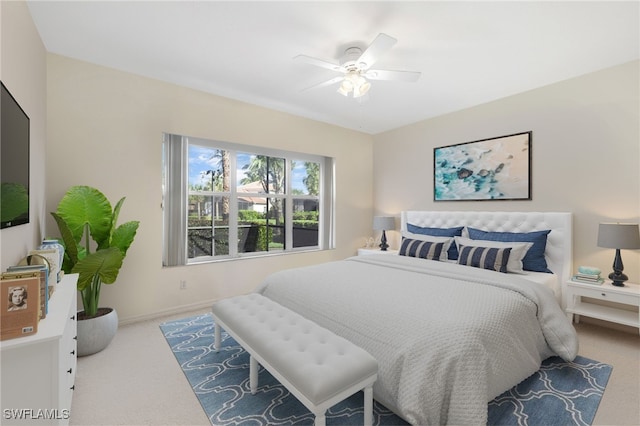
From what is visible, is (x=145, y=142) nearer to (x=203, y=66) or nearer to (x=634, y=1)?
(x=203, y=66)

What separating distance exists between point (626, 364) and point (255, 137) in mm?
4297

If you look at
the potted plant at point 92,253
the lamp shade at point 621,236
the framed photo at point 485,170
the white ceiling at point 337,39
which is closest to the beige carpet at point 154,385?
the potted plant at point 92,253

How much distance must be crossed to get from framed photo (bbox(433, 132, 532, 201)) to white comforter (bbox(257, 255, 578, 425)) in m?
1.52

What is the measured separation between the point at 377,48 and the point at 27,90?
96.2 inches

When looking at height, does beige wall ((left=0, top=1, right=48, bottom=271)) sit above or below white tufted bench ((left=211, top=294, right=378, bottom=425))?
above

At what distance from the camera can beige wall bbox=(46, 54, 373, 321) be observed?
8.91 ft

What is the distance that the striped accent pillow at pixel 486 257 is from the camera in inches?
115

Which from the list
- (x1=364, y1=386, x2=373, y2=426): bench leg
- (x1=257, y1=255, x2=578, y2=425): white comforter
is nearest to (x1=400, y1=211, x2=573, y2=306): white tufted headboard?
(x1=257, y1=255, x2=578, y2=425): white comforter

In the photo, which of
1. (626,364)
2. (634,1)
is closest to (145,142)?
(634,1)

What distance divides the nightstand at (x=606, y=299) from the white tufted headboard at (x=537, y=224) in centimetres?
24

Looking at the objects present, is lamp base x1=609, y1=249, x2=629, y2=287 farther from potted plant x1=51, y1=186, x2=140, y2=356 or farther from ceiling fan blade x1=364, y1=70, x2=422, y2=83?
potted plant x1=51, y1=186, x2=140, y2=356

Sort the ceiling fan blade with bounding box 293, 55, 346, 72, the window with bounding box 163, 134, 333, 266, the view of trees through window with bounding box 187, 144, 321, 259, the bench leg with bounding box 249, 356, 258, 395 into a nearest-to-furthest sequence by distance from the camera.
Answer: the bench leg with bounding box 249, 356, 258, 395 < the ceiling fan blade with bounding box 293, 55, 346, 72 < the window with bounding box 163, 134, 333, 266 < the view of trees through window with bounding box 187, 144, 321, 259

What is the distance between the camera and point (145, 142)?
123 inches

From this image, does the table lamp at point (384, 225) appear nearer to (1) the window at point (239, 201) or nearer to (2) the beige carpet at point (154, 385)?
(1) the window at point (239, 201)
